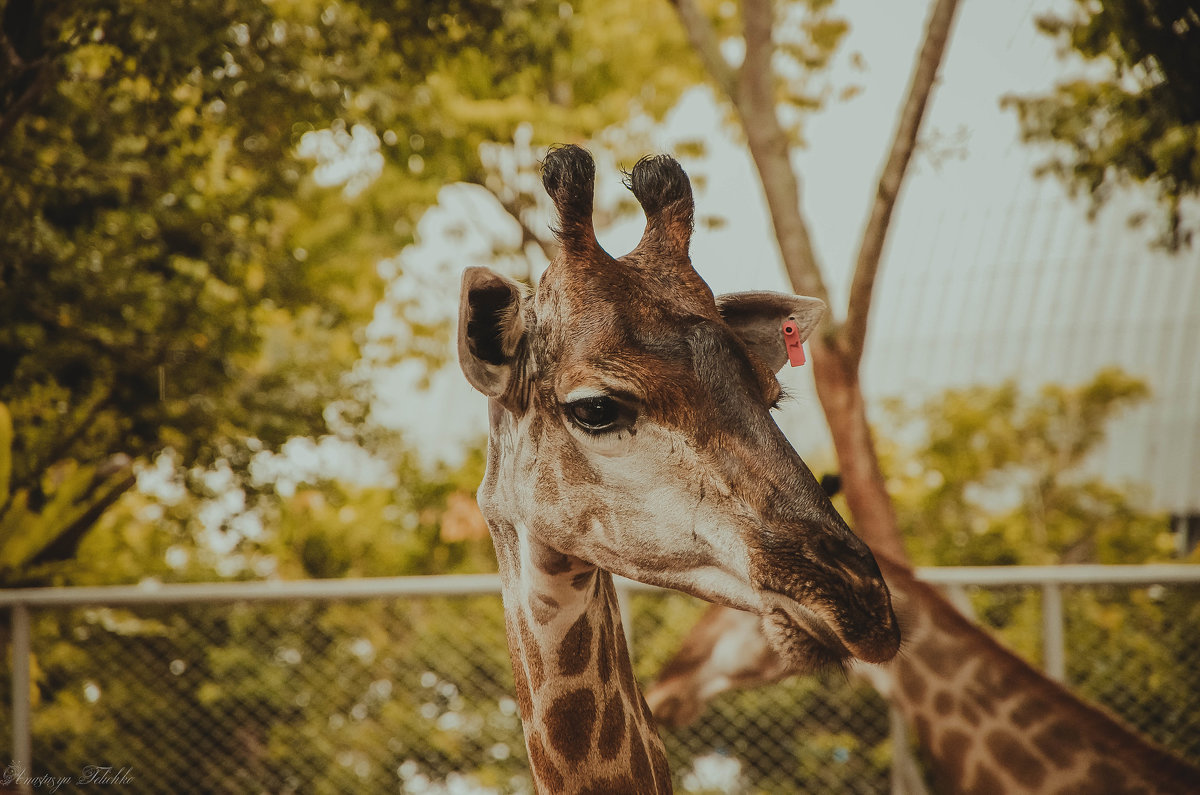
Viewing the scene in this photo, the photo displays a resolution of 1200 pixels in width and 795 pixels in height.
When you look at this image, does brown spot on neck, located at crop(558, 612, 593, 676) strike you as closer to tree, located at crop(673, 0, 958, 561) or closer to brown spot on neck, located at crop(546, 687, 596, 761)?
brown spot on neck, located at crop(546, 687, 596, 761)

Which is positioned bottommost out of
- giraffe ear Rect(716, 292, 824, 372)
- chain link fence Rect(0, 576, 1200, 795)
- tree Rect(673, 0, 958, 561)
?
chain link fence Rect(0, 576, 1200, 795)

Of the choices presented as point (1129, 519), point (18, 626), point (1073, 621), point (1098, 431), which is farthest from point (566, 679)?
point (1098, 431)

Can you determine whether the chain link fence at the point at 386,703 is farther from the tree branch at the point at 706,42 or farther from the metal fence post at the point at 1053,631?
the tree branch at the point at 706,42

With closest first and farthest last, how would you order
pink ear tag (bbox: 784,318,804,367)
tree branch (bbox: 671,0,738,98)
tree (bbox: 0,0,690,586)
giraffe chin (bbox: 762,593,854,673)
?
giraffe chin (bbox: 762,593,854,673), pink ear tag (bbox: 784,318,804,367), tree (bbox: 0,0,690,586), tree branch (bbox: 671,0,738,98)

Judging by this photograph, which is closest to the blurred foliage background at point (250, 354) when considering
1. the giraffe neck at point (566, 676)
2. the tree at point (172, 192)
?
the tree at point (172, 192)

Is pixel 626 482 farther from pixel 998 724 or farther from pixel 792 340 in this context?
pixel 998 724

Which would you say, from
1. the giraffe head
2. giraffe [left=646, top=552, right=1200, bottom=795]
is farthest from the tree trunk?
the giraffe head

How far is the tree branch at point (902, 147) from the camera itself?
3.74 metres

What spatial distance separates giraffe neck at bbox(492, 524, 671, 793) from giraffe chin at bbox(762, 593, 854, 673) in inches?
19.3

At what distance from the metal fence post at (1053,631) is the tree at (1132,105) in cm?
160

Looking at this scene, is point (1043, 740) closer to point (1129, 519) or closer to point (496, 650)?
point (496, 650)

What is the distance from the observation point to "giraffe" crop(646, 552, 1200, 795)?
2650 millimetres

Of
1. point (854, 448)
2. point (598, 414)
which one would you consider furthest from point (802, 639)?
point (854, 448)

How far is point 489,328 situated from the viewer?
1.72 m
